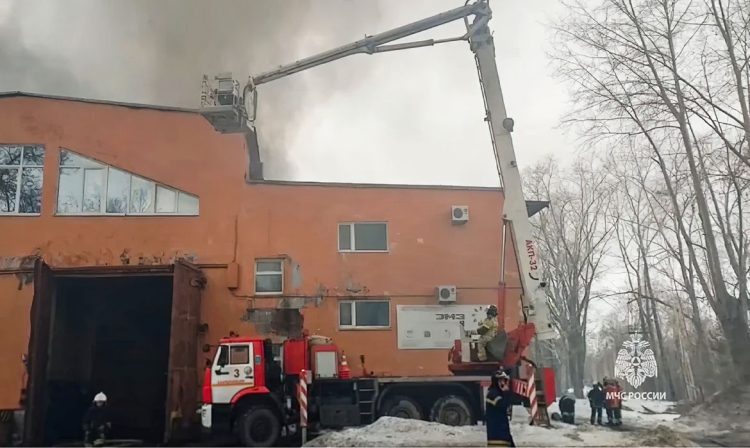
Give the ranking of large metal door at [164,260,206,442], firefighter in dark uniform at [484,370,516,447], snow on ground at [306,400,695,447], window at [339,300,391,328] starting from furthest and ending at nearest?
window at [339,300,391,328], large metal door at [164,260,206,442], snow on ground at [306,400,695,447], firefighter in dark uniform at [484,370,516,447]

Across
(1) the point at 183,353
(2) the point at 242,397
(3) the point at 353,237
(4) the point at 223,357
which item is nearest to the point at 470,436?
(2) the point at 242,397

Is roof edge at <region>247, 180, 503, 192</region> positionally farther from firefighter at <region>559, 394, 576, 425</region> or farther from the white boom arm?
firefighter at <region>559, 394, 576, 425</region>

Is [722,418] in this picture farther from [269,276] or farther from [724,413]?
[269,276]

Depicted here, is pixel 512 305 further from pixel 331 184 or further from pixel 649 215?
pixel 649 215

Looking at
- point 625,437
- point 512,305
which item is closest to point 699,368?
point 512,305

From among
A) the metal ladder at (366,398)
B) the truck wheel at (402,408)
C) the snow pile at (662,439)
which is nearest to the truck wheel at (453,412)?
the truck wheel at (402,408)

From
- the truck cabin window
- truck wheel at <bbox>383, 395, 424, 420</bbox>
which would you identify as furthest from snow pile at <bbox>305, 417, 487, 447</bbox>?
the truck cabin window

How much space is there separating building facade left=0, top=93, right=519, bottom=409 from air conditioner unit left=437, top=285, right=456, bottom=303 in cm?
22

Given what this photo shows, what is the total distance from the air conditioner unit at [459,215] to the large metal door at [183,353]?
7.37 metres

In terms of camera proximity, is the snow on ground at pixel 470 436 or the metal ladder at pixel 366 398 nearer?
the snow on ground at pixel 470 436

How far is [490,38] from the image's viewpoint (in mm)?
14430

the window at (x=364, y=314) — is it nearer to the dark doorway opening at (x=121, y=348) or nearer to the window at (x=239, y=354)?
the window at (x=239, y=354)

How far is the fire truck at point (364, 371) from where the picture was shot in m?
12.8

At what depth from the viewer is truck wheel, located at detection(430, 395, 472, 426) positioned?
15.1 meters
